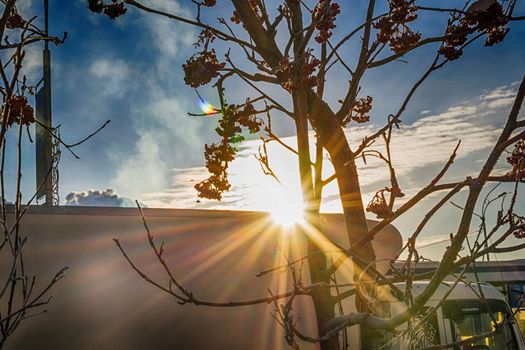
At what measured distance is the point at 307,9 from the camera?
11.5 feet

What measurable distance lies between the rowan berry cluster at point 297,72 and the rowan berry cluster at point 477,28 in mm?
770

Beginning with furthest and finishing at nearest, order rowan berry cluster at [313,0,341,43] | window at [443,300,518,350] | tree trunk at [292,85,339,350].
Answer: window at [443,300,518,350]
rowan berry cluster at [313,0,341,43]
tree trunk at [292,85,339,350]

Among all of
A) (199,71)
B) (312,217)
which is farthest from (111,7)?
(312,217)

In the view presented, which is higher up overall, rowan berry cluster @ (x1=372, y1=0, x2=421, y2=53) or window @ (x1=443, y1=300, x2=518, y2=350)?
rowan berry cluster @ (x1=372, y1=0, x2=421, y2=53)

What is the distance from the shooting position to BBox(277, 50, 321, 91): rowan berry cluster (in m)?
2.60

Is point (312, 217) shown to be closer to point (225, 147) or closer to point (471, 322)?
point (225, 147)

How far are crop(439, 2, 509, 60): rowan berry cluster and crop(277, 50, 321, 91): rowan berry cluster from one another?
2.53 feet

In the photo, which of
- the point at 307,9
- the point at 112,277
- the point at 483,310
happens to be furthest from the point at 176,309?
the point at 307,9

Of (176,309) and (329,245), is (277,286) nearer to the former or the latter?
(176,309)

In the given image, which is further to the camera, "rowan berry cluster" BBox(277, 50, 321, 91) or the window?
the window

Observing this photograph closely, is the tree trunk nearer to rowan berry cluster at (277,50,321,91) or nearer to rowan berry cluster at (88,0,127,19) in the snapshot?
rowan berry cluster at (277,50,321,91)

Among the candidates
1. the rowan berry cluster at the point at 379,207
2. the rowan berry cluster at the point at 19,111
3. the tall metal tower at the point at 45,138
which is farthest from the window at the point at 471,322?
the tall metal tower at the point at 45,138

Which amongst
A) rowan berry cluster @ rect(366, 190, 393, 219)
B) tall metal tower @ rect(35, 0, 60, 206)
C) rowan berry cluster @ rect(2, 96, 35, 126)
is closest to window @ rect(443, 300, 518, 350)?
rowan berry cluster @ rect(366, 190, 393, 219)

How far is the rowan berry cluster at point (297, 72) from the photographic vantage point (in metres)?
2.60
